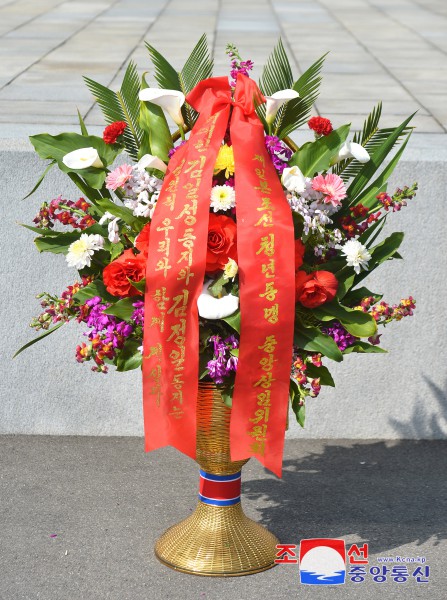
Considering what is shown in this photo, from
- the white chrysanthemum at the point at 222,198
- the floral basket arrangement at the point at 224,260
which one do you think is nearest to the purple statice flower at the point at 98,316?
the floral basket arrangement at the point at 224,260

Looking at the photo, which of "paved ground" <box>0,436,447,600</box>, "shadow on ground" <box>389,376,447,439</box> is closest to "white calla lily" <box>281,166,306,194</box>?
"paved ground" <box>0,436,447,600</box>

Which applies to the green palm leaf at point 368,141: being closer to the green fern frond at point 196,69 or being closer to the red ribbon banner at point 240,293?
the red ribbon banner at point 240,293

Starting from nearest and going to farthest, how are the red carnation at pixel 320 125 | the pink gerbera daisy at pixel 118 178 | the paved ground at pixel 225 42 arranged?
the pink gerbera daisy at pixel 118 178, the red carnation at pixel 320 125, the paved ground at pixel 225 42

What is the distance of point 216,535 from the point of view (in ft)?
13.8

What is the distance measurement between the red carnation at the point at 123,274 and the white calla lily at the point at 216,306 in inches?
10.2

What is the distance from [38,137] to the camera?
418 cm

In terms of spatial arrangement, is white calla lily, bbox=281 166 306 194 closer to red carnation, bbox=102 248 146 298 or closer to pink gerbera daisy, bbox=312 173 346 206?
pink gerbera daisy, bbox=312 173 346 206

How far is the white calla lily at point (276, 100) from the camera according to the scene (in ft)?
12.9

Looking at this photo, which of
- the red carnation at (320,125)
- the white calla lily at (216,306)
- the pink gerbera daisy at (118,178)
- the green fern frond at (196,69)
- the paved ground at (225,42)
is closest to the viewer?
the white calla lily at (216,306)

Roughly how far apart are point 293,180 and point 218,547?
144cm

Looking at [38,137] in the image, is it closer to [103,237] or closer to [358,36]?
[103,237]

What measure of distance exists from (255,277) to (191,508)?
1497mm

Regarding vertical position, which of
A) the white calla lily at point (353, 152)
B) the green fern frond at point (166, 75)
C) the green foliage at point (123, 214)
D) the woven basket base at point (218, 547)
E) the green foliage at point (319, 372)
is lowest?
the woven basket base at point (218, 547)

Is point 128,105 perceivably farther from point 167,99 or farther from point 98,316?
point 98,316
